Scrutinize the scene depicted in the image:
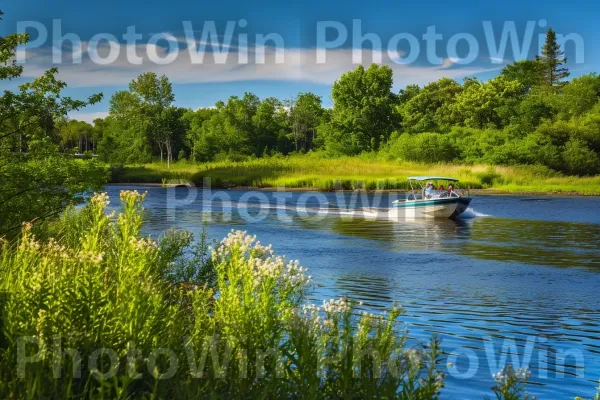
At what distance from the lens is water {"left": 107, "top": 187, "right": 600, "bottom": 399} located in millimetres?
10008

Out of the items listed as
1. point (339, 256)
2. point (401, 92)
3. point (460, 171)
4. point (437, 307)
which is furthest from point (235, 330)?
point (401, 92)

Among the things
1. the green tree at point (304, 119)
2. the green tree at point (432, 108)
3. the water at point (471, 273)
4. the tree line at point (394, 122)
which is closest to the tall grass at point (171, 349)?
the water at point (471, 273)

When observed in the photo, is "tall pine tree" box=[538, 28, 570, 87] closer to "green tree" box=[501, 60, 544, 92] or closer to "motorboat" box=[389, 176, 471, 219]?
"green tree" box=[501, 60, 544, 92]

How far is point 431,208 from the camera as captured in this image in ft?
119

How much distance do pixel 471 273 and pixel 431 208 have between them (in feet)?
60.7

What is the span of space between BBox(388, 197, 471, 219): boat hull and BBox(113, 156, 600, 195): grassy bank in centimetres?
1929

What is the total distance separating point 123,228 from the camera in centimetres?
679

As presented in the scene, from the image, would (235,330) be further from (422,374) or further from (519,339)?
(519,339)

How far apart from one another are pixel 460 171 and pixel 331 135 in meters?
35.8

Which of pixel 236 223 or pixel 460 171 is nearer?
pixel 236 223

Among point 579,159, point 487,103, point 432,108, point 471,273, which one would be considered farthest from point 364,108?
point 471,273

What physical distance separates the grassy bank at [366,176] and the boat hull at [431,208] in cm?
1929

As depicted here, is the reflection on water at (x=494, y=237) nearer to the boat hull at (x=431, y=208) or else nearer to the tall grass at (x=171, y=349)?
the boat hull at (x=431, y=208)

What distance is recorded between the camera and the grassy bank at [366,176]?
188 feet
